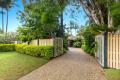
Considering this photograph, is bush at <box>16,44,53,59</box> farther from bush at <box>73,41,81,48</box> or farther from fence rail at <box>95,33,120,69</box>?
bush at <box>73,41,81,48</box>

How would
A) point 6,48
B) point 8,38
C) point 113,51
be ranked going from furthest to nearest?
point 8,38, point 6,48, point 113,51

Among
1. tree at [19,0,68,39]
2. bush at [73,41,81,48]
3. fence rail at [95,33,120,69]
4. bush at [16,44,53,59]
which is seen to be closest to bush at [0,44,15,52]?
tree at [19,0,68,39]

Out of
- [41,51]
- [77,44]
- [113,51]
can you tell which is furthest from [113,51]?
[77,44]

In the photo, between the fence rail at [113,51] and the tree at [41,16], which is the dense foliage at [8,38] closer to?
the tree at [41,16]

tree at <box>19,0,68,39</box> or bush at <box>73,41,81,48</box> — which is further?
bush at <box>73,41,81,48</box>

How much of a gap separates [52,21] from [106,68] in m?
9.21

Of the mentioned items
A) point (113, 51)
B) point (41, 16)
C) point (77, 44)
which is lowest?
point (77, 44)

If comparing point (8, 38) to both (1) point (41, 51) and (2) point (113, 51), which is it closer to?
(1) point (41, 51)

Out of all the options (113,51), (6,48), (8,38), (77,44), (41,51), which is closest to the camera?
(113,51)

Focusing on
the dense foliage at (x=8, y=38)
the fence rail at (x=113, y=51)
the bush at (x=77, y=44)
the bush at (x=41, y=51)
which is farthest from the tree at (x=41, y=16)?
the bush at (x=77, y=44)

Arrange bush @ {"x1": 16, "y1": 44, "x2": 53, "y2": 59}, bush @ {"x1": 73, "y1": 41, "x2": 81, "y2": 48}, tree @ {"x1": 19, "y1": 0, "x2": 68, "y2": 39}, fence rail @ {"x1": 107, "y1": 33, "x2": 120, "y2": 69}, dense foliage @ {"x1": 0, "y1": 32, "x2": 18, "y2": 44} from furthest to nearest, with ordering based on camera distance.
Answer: bush @ {"x1": 73, "y1": 41, "x2": 81, "y2": 48} < dense foliage @ {"x1": 0, "y1": 32, "x2": 18, "y2": 44} < tree @ {"x1": 19, "y1": 0, "x2": 68, "y2": 39} < bush @ {"x1": 16, "y1": 44, "x2": 53, "y2": 59} < fence rail @ {"x1": 107, "y1": 33, "x2": 120, "y2": 69}

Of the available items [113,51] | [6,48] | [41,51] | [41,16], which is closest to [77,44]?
[6,48]

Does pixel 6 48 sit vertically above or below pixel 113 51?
below

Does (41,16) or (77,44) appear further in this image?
(77,44)
